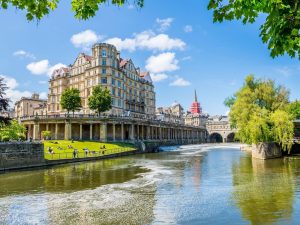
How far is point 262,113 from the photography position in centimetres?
5297

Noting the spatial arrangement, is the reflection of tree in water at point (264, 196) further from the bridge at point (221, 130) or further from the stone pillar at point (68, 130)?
the bridge at point (221, 130)

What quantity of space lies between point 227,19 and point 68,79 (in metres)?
115

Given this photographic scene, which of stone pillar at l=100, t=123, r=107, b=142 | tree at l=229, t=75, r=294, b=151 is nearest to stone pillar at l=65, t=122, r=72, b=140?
stone pillar at l=100, t=123, r=107, b=142

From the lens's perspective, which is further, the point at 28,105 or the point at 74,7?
the point at 28,105

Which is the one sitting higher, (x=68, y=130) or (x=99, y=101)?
(x=99, y=101)

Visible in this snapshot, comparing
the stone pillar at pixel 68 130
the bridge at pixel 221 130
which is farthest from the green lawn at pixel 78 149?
the bridge at pixel 221 130

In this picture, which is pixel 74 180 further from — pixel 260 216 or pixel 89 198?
pixel 260 216

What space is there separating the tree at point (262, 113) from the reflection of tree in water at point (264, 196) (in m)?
19.7

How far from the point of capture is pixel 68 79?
116688 mm

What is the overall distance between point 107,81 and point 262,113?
59924 mm

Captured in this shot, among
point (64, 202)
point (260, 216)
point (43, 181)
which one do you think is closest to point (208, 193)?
point (260, 216)

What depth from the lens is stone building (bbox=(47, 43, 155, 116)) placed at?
10081 centimetres

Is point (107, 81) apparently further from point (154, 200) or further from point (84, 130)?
point (154, 200)

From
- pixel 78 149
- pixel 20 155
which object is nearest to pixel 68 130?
pixel 78 149
